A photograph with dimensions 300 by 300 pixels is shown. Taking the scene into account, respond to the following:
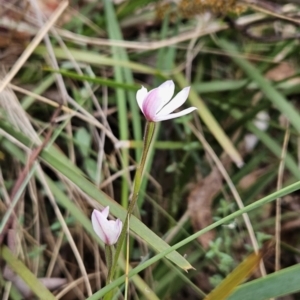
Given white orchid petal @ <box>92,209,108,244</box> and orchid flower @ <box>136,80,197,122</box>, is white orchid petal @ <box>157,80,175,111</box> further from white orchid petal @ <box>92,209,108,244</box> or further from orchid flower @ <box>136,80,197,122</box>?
white orchid petal @ <box>92,209,108,244</box>

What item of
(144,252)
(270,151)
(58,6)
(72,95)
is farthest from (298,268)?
(58,6)

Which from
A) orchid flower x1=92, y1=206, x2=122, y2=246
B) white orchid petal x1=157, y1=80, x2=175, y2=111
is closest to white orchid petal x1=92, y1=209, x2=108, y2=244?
orchid flower x1=92, y1=206, x2=122, y2=246

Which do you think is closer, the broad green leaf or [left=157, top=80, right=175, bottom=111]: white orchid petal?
[left=157, top=80, right=175, bottom=111]: white orchid petal

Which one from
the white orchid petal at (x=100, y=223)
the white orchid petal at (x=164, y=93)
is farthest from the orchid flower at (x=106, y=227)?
the white orchid petal at (x=164, y=93)

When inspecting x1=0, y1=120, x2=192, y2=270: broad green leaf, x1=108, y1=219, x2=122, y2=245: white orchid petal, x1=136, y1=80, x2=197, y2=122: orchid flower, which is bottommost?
x1=0, y1=120, x2=192, y2=270: broad green leaf

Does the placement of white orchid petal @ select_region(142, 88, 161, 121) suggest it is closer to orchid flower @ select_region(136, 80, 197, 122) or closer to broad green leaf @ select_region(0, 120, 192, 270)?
orchid flower @ select_region(136, 80, 197, 122)

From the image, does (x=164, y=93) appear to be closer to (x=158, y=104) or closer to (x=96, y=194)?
(x=158, y=104)

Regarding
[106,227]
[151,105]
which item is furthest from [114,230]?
[151,105]

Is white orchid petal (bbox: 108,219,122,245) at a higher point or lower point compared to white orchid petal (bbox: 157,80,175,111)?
lower

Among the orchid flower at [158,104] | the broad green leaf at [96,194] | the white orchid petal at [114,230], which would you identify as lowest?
the broad green leaf at [96,194]

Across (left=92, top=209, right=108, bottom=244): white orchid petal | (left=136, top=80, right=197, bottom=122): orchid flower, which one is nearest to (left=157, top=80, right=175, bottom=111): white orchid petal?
(left=136, top=80, right=197, bottom=122): orchid flower

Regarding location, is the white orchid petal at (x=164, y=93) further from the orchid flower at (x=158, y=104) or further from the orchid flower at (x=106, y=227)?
the orchid flower at (x=106, y=227)

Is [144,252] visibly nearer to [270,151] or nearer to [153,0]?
[270,151]
